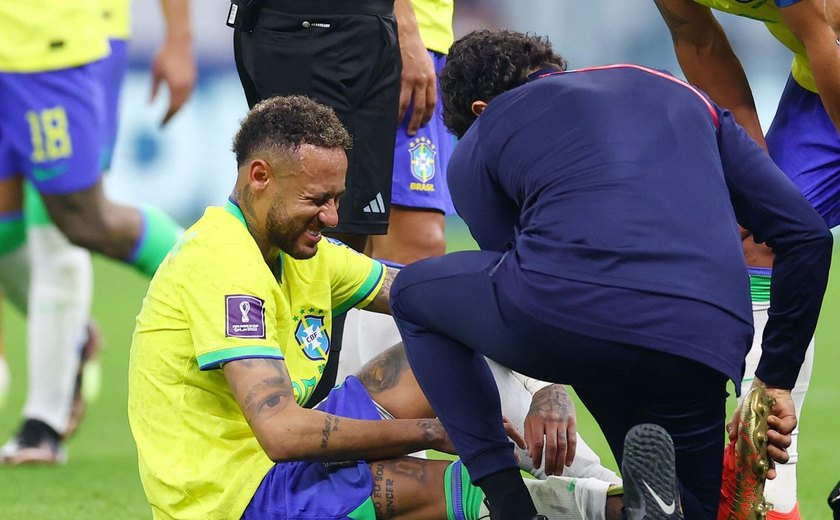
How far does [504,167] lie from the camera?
289cm

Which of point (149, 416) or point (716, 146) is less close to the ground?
point (716, 146)

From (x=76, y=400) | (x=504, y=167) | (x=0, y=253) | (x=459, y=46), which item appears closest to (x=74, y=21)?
(x=0, y=253)

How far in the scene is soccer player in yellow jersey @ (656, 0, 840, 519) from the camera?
3.40m

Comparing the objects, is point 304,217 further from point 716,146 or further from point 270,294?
point 716,146

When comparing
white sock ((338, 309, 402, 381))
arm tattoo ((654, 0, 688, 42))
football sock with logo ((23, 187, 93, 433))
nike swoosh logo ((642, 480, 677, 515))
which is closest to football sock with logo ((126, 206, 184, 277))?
football sock with logo ((23, 187, 93, 433))

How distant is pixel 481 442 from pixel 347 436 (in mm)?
282

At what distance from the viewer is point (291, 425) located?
9.17ft

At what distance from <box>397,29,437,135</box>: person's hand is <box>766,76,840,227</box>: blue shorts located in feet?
3.47

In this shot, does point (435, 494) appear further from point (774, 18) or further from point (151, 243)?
point (151, 243)

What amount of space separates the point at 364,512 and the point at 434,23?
2.54 m

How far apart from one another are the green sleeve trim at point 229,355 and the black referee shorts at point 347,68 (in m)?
1.40

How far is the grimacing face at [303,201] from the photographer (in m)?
3.03

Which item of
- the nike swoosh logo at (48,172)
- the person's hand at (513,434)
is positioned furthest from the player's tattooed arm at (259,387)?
the nike swoosh logo at (48,172)

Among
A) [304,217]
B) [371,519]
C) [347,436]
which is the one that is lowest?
[371,519]
